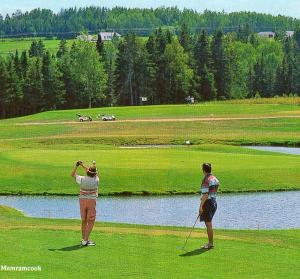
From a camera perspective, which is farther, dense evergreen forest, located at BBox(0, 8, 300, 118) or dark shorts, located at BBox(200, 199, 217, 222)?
dense evergreen forest, located at BBox(0, 8, 300, 118)

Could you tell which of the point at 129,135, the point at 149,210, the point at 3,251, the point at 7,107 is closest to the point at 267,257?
the point at 3,251

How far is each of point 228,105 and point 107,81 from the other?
31.6m

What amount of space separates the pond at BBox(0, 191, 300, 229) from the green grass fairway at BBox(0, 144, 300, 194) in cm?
198

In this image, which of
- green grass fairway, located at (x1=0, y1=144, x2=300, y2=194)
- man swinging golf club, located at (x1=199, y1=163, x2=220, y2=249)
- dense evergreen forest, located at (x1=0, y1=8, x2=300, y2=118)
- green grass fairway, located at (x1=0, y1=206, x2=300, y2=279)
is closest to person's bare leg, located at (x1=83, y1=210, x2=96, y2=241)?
green grass fairway, located at (x1=0, y1=206, x2=300, y2=279)

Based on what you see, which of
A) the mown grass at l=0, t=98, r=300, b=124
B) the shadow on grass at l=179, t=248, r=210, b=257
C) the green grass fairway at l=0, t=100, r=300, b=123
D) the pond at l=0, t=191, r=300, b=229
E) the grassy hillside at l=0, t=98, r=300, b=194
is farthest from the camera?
the mown grass at l=0, t=98, r=300, b=124

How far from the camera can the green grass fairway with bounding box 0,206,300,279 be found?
20.3 metres

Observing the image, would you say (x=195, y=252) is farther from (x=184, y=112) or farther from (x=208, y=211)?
(x=184, y=112)

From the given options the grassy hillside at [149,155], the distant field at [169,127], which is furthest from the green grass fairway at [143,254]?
the distant field at [169,127]

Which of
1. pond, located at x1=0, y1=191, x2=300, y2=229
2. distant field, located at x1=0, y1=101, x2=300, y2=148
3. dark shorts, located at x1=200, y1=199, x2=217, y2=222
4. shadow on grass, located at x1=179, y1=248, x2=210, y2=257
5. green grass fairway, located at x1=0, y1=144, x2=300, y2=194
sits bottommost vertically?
distant field, located at x1=0, y1=101, x2=300, y2=148

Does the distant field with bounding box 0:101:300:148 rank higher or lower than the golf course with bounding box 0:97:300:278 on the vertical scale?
lower

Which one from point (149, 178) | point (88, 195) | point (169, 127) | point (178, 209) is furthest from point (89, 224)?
point (169, 127)

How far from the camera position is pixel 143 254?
2255 centimetres

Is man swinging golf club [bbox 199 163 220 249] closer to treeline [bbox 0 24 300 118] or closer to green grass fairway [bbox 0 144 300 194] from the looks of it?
green grass fairway [bbox 0 144 300 194]

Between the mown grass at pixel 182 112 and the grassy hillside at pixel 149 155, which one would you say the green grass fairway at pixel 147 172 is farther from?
the mown grass at pixel 182 112
